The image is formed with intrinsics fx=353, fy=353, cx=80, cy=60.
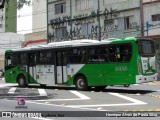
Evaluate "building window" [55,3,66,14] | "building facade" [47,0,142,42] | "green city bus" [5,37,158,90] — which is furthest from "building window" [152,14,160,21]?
"green city bus" [5,37,158,90]

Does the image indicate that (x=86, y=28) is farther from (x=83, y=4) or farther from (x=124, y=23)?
(x=124, y=23)

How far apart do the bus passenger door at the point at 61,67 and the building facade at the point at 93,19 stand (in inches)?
544

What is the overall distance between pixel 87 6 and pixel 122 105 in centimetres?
2682

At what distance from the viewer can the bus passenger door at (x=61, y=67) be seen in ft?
71.7

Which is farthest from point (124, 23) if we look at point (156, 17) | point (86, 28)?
point (86, 28)

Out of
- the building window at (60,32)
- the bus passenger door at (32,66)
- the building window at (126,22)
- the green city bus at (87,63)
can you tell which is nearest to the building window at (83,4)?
the building window at (60,32)

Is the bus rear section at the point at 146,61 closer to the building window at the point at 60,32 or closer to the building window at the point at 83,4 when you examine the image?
the building window at the point at 83,4

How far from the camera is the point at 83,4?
132 feet

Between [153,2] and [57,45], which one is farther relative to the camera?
[153,2]

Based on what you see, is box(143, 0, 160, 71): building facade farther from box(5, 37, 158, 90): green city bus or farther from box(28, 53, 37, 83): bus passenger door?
box(28, 53, 37, 83): bus passenger door

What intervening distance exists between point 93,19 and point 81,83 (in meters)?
18.2

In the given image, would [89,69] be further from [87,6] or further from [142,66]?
[87,6]

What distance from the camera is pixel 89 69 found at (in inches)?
806

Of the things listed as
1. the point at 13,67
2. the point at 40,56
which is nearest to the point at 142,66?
the point at 40,56
